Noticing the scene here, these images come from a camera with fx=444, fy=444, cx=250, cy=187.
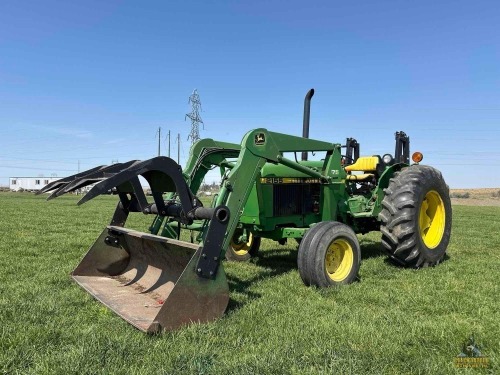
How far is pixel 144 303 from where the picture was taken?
15.3 feet

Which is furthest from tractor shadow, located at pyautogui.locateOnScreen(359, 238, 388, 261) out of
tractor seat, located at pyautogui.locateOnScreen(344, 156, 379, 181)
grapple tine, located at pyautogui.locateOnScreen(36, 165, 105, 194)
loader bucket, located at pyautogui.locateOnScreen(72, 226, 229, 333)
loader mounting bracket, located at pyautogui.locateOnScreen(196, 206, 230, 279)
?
grapple tine, located at pyautogui.locateOnScreen(36, 165, 105, 194)

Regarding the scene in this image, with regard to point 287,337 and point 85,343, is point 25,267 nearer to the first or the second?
point 85,343

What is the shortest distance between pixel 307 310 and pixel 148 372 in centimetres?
199

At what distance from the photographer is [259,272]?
21.8 ft

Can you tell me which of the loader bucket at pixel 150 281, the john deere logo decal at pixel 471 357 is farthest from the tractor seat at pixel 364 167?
the john deere logo decal at pixel 471 357

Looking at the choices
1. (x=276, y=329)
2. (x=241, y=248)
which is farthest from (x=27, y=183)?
(x=276, y=329)

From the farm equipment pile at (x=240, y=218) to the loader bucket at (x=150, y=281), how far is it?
1 centimetres

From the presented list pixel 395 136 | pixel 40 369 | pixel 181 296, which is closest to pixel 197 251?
pixel 181 296

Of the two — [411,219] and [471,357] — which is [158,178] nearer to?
[471,357]

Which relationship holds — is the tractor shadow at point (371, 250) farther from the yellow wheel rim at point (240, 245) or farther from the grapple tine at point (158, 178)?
the grapple tine at point (158, 178)

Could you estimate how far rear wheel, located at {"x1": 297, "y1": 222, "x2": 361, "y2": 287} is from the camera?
542cm

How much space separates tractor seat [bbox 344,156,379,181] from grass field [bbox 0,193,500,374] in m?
2.08

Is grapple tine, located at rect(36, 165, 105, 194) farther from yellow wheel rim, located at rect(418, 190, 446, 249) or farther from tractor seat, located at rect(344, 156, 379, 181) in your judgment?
yellow wheel rim, located at rect(418, 190, 446, 249)

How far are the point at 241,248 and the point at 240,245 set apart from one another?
0.07 m
